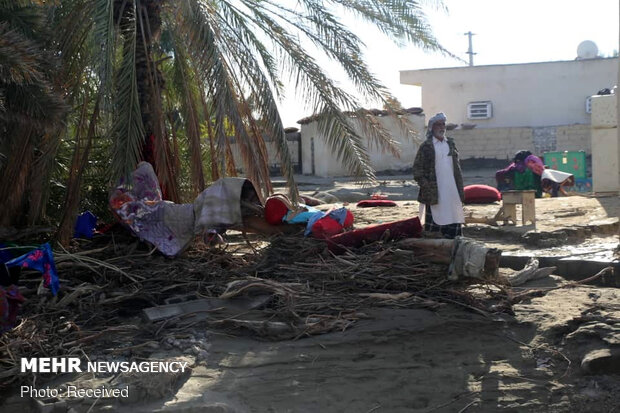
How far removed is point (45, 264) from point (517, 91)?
24.8 m

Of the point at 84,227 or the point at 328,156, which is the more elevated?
the point at 328,156

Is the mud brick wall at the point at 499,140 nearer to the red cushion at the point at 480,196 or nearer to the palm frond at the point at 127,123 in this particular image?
the red cushion at the point at 480,196

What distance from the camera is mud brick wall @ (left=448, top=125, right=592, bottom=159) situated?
22516mm

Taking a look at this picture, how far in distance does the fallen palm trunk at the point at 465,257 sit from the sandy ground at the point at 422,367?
1.13 ft

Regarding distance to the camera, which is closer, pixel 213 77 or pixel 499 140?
pixel 213 77

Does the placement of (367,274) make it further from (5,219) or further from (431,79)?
(431,79)

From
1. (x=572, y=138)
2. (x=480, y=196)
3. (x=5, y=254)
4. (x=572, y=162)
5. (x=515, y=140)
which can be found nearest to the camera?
(x=5, y=254)

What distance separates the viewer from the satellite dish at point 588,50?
93.6 ft

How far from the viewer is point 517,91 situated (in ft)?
90.6

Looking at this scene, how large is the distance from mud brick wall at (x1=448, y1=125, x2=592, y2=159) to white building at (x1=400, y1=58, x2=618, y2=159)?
8.27 feet

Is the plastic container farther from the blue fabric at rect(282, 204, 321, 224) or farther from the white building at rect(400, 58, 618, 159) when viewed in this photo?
the blue fabric at rect(282, 204, 321, 224)

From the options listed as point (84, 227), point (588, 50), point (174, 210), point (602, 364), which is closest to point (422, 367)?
point (602, 364)

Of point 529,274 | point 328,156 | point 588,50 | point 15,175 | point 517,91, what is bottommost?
point 529,274

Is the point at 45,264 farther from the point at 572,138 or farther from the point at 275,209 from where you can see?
the point at 572,138
